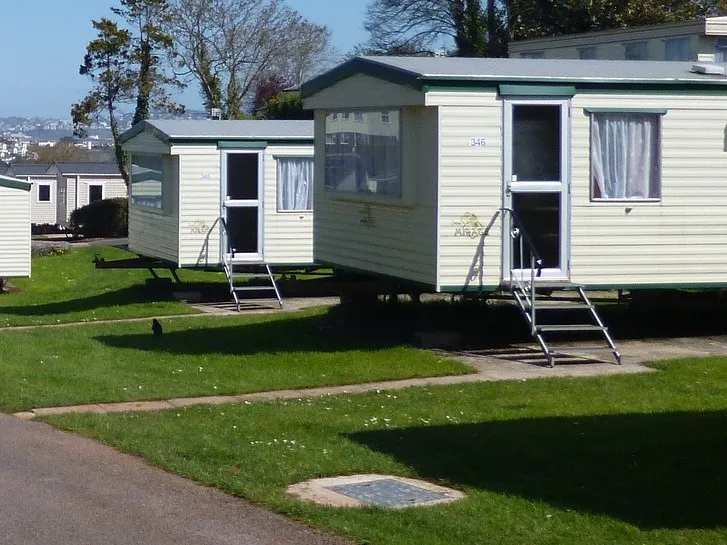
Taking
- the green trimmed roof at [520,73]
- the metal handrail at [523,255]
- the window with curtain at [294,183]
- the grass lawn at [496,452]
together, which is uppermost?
the green trimmed roof at [520,73]

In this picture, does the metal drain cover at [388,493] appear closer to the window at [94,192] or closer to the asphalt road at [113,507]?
the asphalt road at [113,507]

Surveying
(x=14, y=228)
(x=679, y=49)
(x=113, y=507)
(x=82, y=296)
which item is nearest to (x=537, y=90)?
(x=113, y=507)

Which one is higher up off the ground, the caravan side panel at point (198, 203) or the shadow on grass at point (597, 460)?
the caravan side panel at point (198, 203)

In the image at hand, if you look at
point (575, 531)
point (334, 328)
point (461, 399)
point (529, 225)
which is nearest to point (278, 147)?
point (334, 328)

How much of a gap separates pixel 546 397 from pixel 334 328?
18.8 feet

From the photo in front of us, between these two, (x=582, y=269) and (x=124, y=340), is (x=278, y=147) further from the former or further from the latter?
(x=582, y=269)

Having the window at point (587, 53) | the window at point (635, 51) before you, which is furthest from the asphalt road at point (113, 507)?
the window at point (587, 53)

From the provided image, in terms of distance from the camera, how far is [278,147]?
2130cm

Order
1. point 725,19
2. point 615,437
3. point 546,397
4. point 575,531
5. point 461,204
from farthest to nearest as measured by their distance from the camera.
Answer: point 725,19
point 461,204
point 546,397
point 615,437
point 575,531

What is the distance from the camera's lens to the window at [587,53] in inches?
1195

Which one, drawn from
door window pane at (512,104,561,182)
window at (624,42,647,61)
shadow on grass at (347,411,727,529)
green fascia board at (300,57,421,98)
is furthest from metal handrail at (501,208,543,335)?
window at (624,42,647,61)

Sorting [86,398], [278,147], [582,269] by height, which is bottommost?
[86,398]

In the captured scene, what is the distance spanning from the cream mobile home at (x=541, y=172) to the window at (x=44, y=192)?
54870 mm

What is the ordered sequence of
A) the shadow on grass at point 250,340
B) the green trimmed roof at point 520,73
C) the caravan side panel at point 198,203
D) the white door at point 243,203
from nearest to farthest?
the green trimmed roof at point 520,73 → the shadow on grass at point 250,340 → the caravan side panel at point 198,203 → the white door at point 243,203
